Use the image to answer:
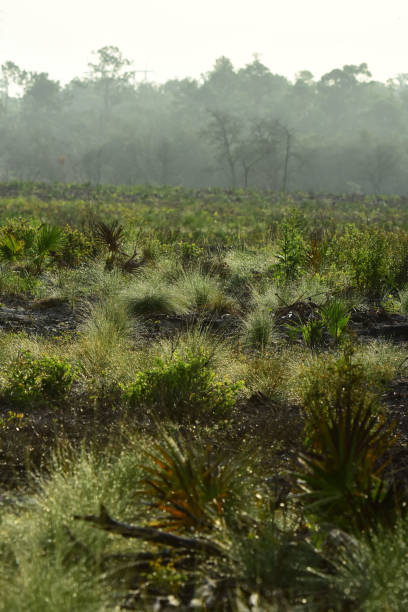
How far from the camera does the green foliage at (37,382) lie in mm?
4477

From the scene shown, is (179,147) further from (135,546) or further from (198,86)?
(135,546)

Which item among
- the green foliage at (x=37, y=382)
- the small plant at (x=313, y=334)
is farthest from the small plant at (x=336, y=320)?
the green foliage at (x=37, y=382)

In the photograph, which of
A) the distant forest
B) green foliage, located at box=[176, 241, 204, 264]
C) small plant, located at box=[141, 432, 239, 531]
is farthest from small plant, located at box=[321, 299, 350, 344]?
the distant forest

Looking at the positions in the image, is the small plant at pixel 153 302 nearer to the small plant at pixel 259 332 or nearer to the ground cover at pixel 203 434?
the ground cover at pixel 203 434

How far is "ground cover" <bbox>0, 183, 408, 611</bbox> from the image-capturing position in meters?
2.19

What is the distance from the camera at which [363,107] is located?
290 feet

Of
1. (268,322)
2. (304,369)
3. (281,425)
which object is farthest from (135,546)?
(268,322)

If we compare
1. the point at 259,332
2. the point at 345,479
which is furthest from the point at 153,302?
the point at 345,479

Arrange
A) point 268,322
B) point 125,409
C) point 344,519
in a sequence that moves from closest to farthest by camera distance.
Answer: point 344,519 < point 125,409 < point 268,322

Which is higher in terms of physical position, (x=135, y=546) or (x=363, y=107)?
(x=363, y=107)

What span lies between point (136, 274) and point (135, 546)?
23.5ft

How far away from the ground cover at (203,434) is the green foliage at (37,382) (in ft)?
0.05

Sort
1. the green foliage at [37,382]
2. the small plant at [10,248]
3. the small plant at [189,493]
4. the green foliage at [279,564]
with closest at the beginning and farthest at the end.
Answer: the green foliage at [279,564]
the small plant at [189,493]
the green foliage at [37,382]
the small plant at [10,248]

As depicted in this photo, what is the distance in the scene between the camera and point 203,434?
147 inches
